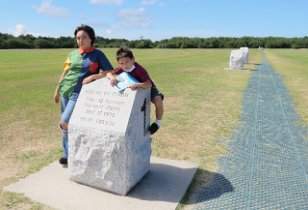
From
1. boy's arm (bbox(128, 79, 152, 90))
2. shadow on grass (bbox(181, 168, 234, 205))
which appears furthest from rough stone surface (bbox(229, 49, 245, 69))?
boy's arm (bbox(128, 79, 152, 90))

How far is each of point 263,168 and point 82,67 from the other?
11.9 ft

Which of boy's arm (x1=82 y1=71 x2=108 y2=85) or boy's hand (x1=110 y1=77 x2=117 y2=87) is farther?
boy's arm (x1=82 y1=71 x2=108 y2=85)

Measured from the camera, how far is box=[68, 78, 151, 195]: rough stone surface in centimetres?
465

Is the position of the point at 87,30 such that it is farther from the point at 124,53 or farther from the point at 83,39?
the point at 124,53

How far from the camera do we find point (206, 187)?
5.24 metres

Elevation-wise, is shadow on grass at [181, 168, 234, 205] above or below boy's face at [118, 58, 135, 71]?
below

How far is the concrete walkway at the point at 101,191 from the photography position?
4598 millimetres

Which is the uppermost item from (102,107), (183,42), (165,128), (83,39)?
(183,42)

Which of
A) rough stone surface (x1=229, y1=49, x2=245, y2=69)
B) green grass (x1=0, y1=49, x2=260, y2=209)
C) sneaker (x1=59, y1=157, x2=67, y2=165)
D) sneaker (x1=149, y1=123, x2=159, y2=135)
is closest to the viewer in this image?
sneaker (x1=149, y1=123, x2=159, y2=135)

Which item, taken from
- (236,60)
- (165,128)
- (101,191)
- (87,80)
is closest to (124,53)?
(87,80)

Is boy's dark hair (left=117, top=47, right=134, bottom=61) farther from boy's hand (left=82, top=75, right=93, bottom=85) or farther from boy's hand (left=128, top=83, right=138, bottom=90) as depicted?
boy's hand (left=82, top=75, right=93, bottom=85)

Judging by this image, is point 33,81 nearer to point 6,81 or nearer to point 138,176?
point 6,81

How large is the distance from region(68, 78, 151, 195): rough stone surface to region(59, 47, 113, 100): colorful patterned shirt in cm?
30

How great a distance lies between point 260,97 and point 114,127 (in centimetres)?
975
